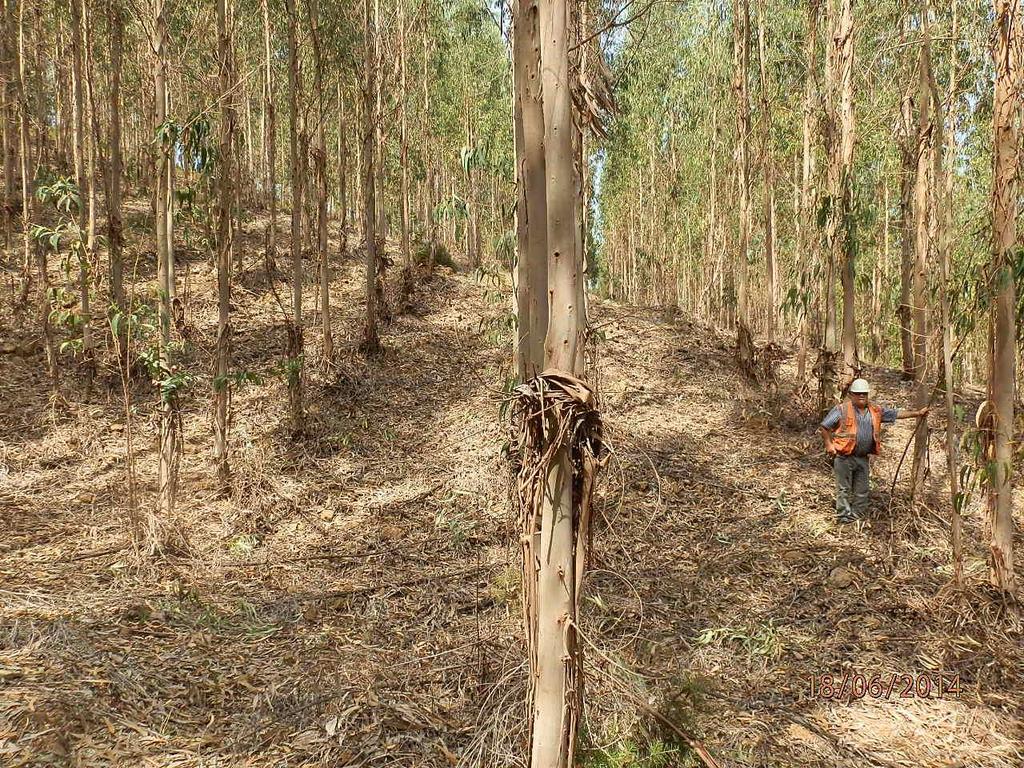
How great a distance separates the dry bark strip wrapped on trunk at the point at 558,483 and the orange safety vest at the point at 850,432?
13.6ft

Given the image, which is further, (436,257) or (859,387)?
(436,257)

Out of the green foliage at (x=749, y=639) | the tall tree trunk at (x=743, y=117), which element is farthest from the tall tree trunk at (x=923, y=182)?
the tall tree trunk at (x=743, y=117)

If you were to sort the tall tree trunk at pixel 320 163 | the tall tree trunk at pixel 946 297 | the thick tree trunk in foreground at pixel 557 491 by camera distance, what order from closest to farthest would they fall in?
1. the thick tree trunk in foreground at pixel 557 491
2. the tall tree trunk at pixel 946 297
3. the tall tree trunk at pixel 320 163

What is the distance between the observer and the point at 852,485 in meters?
5.87

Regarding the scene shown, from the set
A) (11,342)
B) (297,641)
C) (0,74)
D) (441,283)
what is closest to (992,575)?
(297,641)


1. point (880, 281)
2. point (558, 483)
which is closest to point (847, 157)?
point (558, 483)

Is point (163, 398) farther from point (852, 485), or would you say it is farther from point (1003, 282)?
point (1003, 282)

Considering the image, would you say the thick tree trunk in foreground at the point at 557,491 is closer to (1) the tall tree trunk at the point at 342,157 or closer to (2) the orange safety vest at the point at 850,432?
(2) the orange safety vest at the point at 850,432

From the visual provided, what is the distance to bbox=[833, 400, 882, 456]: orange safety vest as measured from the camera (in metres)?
5.58

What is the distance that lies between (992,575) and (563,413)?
4.16m

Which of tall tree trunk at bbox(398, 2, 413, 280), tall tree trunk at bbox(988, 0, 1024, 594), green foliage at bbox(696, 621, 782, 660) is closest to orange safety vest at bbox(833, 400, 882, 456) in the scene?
tall tree trunk at bbox(988, 0, 1024, 594)

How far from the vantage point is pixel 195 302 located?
35.9ft

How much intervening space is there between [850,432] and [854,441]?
3.4 inches

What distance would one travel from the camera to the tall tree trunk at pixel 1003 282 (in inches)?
166
